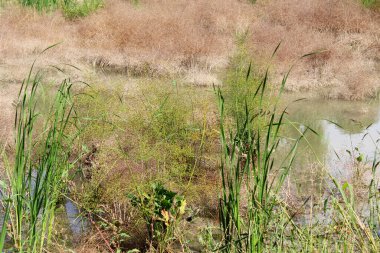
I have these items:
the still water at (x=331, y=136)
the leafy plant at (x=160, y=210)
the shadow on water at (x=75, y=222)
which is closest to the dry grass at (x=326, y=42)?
the still water at (x=331, y=136)

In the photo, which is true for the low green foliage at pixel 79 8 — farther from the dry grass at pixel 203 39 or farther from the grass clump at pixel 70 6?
the dry grass at pixel 203 39

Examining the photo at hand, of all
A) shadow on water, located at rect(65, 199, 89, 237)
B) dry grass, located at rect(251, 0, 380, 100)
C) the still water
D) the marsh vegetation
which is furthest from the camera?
dry grass, located at rect(251, 0, 380, 100)

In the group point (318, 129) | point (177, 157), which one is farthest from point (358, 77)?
point (177, 157)

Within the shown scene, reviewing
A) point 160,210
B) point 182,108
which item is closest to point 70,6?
point 182,108

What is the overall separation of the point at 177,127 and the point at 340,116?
4546mm

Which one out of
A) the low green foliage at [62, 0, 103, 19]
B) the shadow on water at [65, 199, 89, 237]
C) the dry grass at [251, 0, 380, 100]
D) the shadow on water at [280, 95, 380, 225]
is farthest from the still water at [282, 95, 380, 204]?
the low green foliage at [62, 0, 103, 19]

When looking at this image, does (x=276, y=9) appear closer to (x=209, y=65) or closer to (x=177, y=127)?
(x=209, y=65)

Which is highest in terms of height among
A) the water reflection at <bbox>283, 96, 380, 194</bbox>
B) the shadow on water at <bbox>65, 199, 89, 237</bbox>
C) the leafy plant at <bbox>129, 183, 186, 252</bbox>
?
the leafy plant at <bbox>129, 183, 186, 252</bbox>

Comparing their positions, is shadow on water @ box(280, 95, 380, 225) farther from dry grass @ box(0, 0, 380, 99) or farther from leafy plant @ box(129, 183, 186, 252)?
leafy plant @ box(129, 183, 186, 252)

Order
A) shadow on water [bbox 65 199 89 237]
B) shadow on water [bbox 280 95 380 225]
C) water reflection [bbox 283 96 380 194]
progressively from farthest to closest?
water reflection [bbox 283 96 380 194] → shadow on water [bbox 280 95 380 225] → shadow on water [bbox 65 199 89 237]

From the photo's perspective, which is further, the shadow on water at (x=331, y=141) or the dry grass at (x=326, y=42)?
the dry grass at (x=326, y=42)

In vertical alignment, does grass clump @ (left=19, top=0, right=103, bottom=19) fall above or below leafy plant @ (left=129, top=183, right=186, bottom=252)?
below

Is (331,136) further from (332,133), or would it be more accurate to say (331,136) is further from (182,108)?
(182,108)

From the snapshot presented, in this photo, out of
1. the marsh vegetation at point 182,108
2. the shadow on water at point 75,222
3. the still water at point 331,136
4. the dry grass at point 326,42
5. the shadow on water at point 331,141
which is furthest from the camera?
the dry grass at point 326,42
